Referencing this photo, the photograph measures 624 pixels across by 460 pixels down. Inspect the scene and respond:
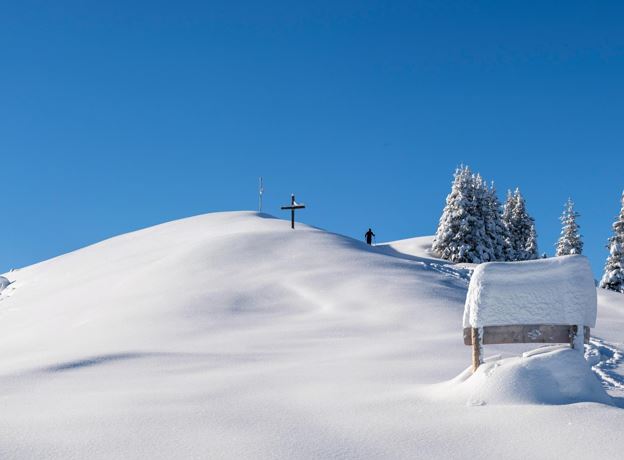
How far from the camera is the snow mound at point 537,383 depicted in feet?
27.3

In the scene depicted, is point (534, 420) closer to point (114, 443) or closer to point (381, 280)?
point (114, 443)

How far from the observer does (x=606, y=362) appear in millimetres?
14102

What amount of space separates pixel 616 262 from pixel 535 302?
139 feet

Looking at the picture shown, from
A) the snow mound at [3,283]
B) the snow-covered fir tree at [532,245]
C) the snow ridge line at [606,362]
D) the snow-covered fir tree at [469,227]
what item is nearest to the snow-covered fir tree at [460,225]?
the snow-covered fir tree at [469,227]

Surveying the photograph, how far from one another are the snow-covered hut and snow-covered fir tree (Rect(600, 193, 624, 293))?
40427 millimetres

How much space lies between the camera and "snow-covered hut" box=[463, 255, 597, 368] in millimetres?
9570

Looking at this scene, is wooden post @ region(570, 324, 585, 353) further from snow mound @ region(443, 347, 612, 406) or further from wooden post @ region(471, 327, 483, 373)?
wooden post @ region(471, 327, 483, 373)

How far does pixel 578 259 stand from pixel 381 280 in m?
15.3

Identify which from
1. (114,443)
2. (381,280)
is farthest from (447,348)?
(381,280)

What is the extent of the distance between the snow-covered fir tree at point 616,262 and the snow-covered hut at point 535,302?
4043cm

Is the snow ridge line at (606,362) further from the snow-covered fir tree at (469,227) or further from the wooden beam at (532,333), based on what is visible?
the snow-covered fir tree at (469,227)

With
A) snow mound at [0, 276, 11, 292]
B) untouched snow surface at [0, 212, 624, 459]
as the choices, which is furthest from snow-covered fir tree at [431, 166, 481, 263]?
snow mound at [0, 276, 11, 292]

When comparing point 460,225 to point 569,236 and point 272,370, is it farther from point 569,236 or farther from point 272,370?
point 272,370

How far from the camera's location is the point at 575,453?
6664mm
